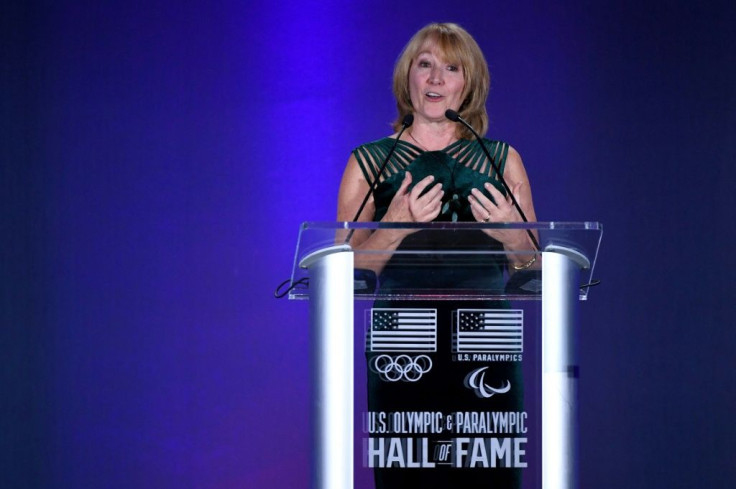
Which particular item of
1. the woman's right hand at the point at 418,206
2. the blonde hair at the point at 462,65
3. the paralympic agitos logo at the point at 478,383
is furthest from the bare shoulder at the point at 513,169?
Result: the paralympic agitos logo at the point at 478,383

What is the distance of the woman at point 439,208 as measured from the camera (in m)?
1.78

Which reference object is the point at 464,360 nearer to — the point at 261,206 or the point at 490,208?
the point at 490,208

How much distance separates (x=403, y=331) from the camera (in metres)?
1.78

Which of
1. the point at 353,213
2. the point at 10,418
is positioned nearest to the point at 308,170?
the point at 353,213

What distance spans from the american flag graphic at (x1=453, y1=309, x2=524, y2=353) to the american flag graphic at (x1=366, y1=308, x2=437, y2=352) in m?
0.04

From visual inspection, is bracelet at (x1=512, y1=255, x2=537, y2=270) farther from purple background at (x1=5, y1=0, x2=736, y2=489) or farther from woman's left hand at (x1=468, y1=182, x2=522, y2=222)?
purple background at (x1=5, y1=0, x2=736, y2=489)

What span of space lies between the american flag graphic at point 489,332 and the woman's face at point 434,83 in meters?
1.27

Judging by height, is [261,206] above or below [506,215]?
above

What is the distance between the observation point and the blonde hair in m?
2.95

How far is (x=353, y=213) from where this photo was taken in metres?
2.78

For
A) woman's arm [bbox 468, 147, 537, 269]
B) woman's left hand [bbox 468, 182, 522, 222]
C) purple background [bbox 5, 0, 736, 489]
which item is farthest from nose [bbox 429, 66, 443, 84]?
woman's left hand [bbox 468, 182, 522, 222]

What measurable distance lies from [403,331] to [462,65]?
137 centimetres

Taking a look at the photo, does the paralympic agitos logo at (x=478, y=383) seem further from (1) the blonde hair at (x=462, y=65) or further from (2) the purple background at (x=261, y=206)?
(2) the purple background at (x=261, y=206)

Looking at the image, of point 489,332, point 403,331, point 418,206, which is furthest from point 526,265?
point 418,206
